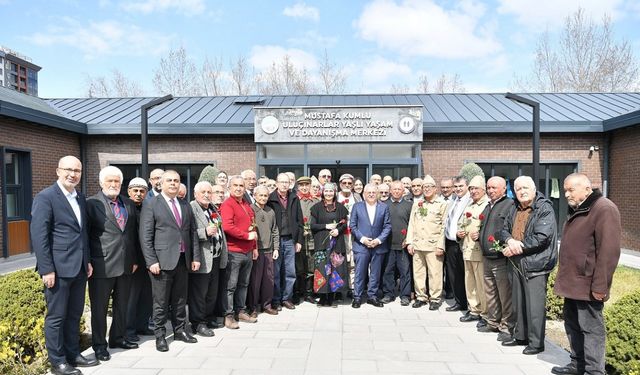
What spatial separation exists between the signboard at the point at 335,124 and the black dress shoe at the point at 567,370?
29.1ft

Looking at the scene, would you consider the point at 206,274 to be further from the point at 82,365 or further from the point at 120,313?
the point at 82,365

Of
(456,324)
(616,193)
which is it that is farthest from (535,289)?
(616,193)

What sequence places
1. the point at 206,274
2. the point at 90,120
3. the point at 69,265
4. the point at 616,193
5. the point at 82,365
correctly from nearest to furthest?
1. the point at 69,265
2. the point at 82,365
3. the point at 206,274
4. the point at 616,193
5. the point at 90,120

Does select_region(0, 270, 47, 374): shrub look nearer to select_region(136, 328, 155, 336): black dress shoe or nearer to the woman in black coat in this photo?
select_region(136, 328, 155, 336): black dress shoe

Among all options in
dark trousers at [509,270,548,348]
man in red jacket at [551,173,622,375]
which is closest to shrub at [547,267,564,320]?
dark trousers at [509,270,548,348]

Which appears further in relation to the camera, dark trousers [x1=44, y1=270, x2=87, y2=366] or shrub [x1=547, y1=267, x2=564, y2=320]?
shrub [x1=547, y1=267, x2=564, y2=320]

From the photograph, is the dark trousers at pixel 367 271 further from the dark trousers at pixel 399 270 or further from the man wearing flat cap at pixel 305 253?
the man wearing flat cap at pixel 305 253

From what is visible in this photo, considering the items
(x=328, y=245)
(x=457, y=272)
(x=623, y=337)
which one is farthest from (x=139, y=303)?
(x=623, y=337)

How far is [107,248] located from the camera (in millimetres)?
4328

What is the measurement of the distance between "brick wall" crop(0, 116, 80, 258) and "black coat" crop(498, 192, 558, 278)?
11312 millimetres

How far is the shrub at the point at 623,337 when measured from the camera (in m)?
3.69

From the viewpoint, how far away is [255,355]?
448 centimetres

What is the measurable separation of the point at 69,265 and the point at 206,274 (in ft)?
4.96

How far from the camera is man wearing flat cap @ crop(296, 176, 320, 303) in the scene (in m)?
6.61
